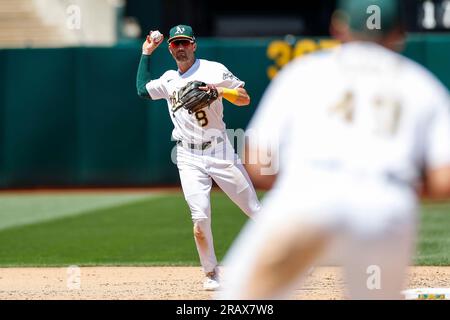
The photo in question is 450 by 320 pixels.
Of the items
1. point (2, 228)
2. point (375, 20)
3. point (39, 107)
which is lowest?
point (2, 228)

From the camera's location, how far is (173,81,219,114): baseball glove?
282 inches

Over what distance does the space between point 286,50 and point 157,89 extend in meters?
11.4

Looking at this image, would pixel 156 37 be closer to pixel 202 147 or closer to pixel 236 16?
pixel 202 147

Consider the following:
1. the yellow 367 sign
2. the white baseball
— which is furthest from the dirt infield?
the yellow 367 sign

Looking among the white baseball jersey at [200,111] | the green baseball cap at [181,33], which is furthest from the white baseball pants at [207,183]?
the green baseball cap at [181,33]

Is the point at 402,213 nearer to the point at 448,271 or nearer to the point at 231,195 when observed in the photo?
the point at 231,195

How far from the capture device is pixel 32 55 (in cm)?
1902

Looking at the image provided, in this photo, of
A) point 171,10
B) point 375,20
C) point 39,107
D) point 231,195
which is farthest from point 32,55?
point 375,20

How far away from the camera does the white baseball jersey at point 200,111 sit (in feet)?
24.7

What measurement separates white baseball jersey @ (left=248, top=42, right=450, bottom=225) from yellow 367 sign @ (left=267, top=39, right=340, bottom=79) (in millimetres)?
15380

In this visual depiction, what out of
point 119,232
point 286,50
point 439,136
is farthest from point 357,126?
point 286,50

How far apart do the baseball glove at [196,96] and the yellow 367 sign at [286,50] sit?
11.5m

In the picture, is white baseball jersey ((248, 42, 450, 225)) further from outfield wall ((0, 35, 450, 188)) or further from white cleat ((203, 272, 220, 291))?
outfield wall ((0, 35, 450, 188))

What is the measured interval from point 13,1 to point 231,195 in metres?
19.1
